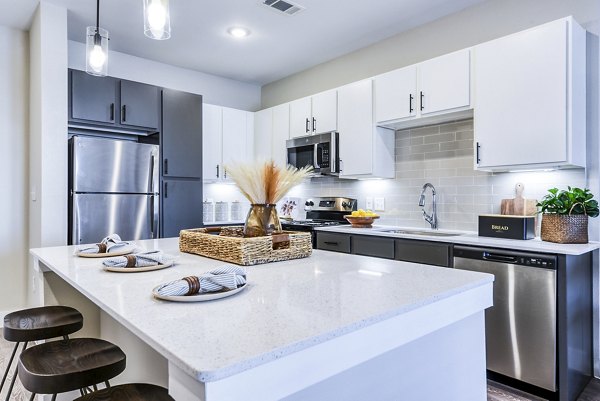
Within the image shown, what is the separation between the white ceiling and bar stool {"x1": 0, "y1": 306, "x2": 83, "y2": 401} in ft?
7.76

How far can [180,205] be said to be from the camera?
3.89 meters

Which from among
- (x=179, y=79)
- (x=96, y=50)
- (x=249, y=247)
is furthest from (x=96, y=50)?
(x=179, y=79)

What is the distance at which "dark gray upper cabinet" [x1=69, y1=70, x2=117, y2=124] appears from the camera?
3.27 meters

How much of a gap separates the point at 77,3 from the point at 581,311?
13.2 feet

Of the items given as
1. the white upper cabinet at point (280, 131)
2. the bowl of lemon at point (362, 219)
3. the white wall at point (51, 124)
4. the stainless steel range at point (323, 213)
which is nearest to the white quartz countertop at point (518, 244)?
the bowl of lemon at point (362, 219)

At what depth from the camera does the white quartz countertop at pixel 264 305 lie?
0.69 meters

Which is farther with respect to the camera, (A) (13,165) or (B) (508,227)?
(A) (13,165)

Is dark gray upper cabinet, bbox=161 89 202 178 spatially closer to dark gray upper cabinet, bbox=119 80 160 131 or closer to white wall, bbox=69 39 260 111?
dark gray upper cabinet, bbox=119 80 160 131

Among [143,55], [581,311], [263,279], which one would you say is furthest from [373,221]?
[143,55]

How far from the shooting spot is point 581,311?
2.29 metres

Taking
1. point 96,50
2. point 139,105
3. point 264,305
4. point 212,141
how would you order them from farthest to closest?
point 212,141 < point 139,105 < point 96,50 < point 264,305

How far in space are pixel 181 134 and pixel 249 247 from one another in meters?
2.79

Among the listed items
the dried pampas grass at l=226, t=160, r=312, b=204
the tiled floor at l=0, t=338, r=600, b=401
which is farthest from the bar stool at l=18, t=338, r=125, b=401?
the tiled floor at l=0, t=338, r=600, b=401

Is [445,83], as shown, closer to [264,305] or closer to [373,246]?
[373,246]
